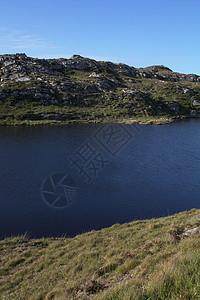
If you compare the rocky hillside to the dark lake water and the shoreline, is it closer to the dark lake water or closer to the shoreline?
the shoreline

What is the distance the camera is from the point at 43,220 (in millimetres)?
26016

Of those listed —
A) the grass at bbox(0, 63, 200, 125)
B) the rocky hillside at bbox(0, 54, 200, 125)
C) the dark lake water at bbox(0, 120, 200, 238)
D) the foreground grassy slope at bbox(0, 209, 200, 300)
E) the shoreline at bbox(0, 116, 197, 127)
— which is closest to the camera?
the foreground grassy slope at bbox(0, 209, 200, 300)

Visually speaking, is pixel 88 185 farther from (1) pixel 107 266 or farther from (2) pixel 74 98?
(2) pixel 74 98

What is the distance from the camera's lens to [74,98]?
139 meters

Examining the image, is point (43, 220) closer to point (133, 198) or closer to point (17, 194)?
point (17, 194)

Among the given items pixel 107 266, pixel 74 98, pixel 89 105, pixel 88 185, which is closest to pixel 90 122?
pixel 89 105

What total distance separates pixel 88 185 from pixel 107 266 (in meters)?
24.1

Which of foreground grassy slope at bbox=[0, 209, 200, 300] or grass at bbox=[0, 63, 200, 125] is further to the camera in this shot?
grass at bbox=[0, 63, 200, 125]

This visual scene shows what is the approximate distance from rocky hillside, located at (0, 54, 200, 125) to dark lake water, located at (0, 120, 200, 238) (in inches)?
2160

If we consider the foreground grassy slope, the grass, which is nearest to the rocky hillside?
the grass

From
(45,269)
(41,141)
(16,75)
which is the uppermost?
(16,75)

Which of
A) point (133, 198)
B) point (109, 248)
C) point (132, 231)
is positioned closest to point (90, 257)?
point (109, 248)

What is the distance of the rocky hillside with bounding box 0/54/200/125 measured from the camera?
116312mm

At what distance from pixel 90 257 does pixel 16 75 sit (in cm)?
15741
